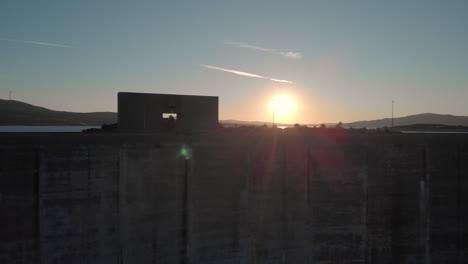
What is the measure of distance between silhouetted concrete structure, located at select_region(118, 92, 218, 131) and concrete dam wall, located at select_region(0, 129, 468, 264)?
7.51 m

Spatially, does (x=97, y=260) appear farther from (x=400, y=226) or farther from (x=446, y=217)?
(x=446, y=217)

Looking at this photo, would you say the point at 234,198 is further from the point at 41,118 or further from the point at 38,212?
the point at 41,118

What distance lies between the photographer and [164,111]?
2059cm

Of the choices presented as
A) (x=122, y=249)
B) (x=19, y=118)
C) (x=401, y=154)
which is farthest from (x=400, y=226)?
(x=19, y=118)

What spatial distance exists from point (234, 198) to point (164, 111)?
937 cm

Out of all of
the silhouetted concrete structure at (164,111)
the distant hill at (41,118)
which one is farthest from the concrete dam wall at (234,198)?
the distant hill at (41,118)

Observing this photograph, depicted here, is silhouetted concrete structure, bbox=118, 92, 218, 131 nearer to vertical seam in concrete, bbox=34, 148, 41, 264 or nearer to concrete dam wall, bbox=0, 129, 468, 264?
concrete dam wall, bbox=0, 129, 468, 264

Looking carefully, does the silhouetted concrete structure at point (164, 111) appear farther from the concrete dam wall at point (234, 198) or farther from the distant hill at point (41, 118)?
the distant hill at point (41, 118)

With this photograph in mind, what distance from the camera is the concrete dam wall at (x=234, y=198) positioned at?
11305 millimetres

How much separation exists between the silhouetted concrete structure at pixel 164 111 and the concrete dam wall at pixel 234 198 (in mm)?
7508

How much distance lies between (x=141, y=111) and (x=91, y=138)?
8.39 metres

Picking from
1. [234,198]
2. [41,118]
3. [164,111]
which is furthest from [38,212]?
[41,118]

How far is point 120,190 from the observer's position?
12352 millimetres

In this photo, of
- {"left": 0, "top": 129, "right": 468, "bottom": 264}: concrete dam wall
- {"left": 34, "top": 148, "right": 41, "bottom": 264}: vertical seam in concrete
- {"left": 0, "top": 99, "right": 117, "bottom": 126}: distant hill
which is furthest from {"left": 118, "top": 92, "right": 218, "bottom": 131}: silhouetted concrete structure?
{"left": 0, "top": 99, "right": 117, "bottom": 126}: distant hill
